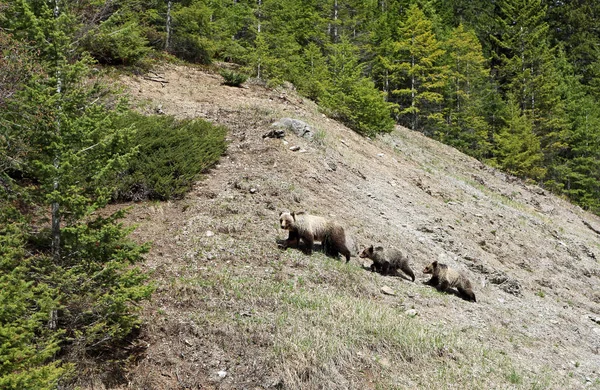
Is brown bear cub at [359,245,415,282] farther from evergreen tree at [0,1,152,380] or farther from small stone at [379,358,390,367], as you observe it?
evergreen tree at [0,1,152,380]

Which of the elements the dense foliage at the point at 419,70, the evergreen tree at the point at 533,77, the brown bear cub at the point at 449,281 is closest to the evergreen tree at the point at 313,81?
the dense foliage at the point at 419,70

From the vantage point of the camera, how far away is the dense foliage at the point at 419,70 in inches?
899

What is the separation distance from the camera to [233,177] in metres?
11.5

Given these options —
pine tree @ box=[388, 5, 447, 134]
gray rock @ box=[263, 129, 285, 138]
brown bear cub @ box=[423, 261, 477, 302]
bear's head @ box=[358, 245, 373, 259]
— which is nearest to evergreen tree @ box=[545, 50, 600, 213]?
pine tree @ box=[388, 5, 447, 134]

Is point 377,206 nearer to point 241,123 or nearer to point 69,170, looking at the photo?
point 241,123

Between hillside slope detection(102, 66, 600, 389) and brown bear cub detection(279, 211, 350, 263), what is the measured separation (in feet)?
1.04

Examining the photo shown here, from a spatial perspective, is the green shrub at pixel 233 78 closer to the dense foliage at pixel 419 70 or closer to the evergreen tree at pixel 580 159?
the dense foliage at pixel 419 70

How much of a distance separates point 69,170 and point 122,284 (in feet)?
5.27

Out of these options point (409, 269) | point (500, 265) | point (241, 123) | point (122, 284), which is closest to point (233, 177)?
point (241, 123)

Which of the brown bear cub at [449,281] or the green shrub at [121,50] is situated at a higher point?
the green shrub at [121,50]

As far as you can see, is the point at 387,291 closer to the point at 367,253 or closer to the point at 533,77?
the point at 367,253

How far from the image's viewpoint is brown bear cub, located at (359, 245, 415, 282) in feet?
31.3

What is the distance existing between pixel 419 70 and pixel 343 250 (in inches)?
1122

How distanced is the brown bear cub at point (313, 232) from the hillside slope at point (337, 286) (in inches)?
12.5
